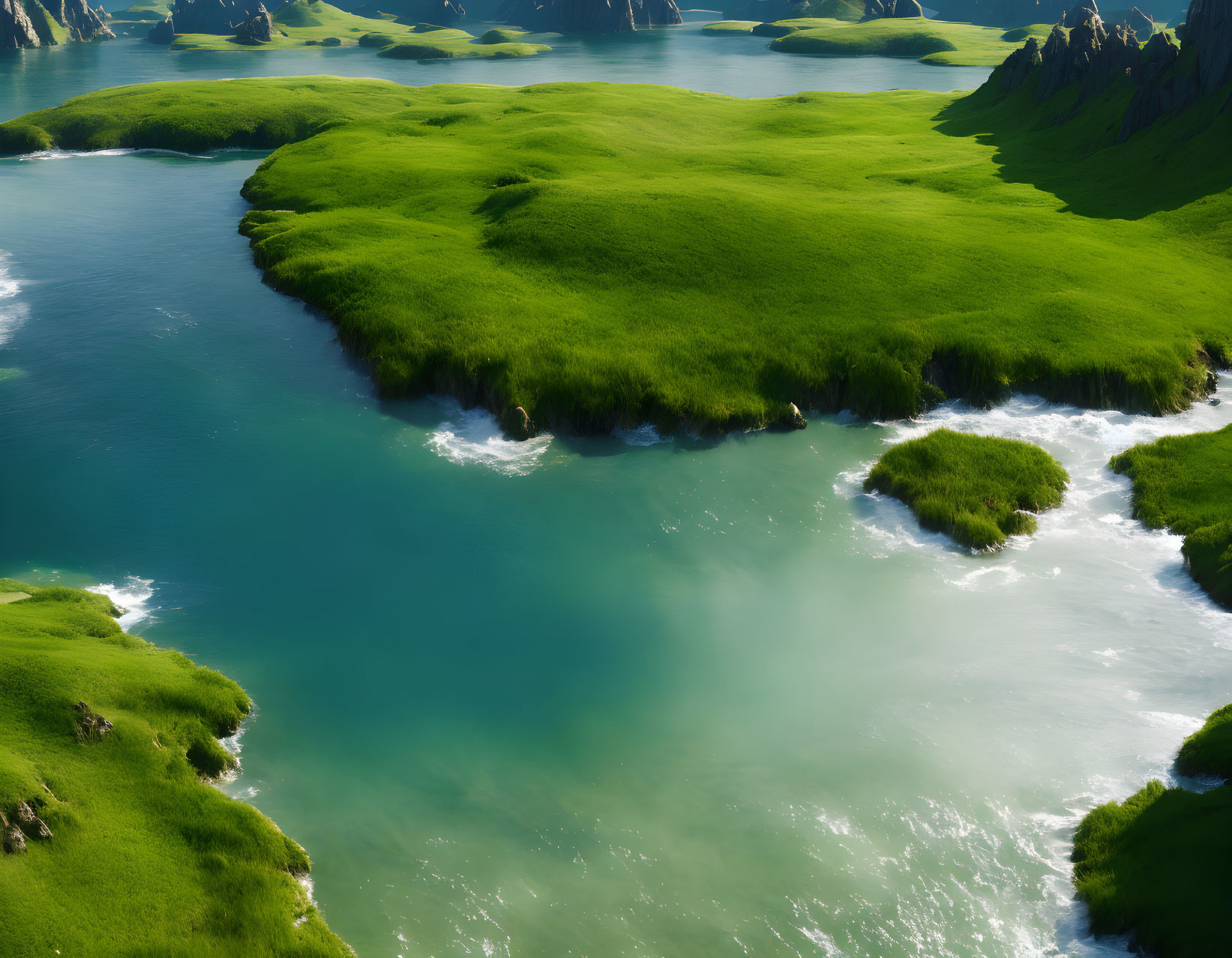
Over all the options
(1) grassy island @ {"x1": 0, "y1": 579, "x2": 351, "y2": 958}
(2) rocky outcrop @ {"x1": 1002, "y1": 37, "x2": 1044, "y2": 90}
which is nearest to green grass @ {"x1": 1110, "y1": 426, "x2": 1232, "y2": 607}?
(1) grassy island @ {"x1": 0, "y1": 579, "x2": 351, "y2": 958}

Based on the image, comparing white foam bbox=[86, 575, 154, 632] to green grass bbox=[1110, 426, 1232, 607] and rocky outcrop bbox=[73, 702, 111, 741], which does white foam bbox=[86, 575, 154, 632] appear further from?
green grass bbox=[1110, 426, 1232, 607]

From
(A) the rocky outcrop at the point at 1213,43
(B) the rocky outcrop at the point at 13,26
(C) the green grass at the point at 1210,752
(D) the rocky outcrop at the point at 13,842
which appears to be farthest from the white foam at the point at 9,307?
(B) the rocky outcrop at the point at 13,26

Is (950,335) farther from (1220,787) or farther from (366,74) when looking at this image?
(366,74)

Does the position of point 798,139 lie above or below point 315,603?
above

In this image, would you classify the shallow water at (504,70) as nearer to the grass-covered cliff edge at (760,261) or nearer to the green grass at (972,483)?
the grass-covered cliff edge at (760,261)

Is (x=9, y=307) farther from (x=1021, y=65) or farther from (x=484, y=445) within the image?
(x=1021, y=65)

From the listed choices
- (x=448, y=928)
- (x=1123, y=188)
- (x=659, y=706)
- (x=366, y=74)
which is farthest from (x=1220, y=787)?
(x=366, y=74)

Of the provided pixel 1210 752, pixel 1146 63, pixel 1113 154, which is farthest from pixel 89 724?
pixel 1146 63
